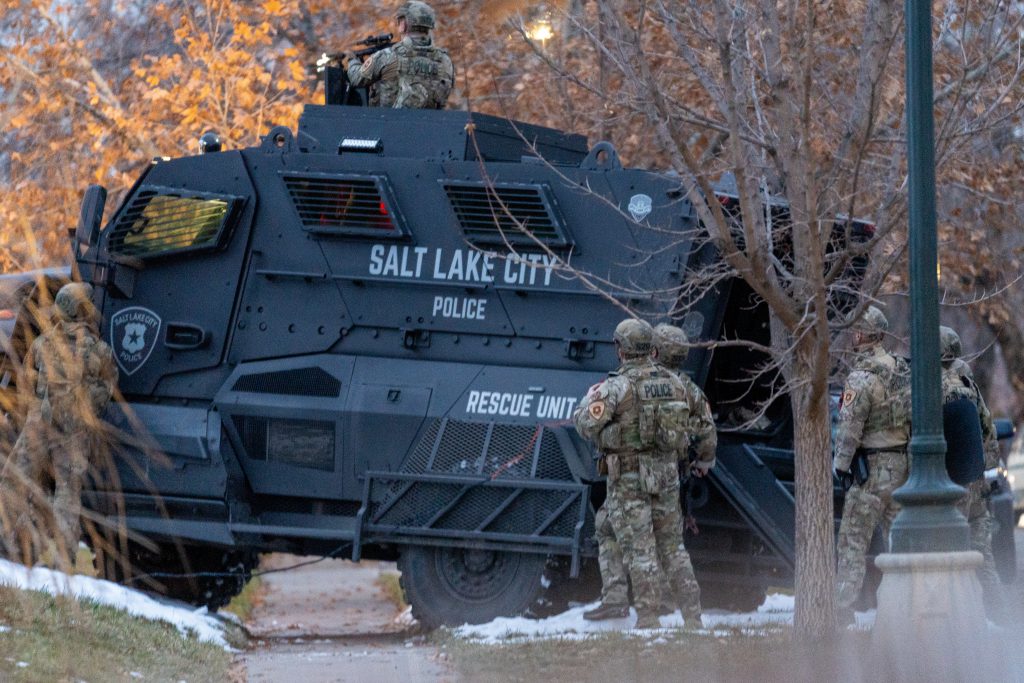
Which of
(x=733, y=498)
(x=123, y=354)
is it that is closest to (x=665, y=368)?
(x=733, y=498)

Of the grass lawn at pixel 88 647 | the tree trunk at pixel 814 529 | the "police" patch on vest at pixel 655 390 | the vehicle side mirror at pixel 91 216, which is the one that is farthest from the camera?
A: the vehicle side mirror at pixel 91 216

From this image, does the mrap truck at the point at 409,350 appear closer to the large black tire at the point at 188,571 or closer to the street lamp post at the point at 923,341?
the large black tire at the point at 188,571

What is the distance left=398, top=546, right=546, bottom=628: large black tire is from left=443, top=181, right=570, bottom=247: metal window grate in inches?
79.4

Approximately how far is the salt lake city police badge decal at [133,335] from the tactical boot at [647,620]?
3.93m

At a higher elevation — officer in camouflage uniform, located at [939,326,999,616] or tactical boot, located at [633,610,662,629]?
officer in camouflage uniform, located at [939,326,999,616]

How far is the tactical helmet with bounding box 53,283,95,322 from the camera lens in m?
10.8

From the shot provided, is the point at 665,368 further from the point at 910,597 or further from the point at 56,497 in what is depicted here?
the point at 56,497

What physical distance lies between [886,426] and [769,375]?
1643 millimetres

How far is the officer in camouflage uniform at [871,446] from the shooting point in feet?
32.8

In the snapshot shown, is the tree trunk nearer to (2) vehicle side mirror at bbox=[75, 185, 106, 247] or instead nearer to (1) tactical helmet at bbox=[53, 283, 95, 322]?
(1) tactical helmet at bbox=[53, 283, 95, 322]

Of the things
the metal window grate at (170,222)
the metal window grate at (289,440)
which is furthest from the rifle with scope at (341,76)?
the metal window grate at (289,440)

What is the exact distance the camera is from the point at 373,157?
427 inches

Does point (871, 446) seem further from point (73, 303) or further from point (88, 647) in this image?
point (73, 303)

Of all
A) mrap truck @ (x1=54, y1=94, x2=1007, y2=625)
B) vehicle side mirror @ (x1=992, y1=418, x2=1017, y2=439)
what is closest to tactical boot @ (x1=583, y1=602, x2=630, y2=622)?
mrap truck @ (x1=54, y1=94, x2=1007, y2=625)
